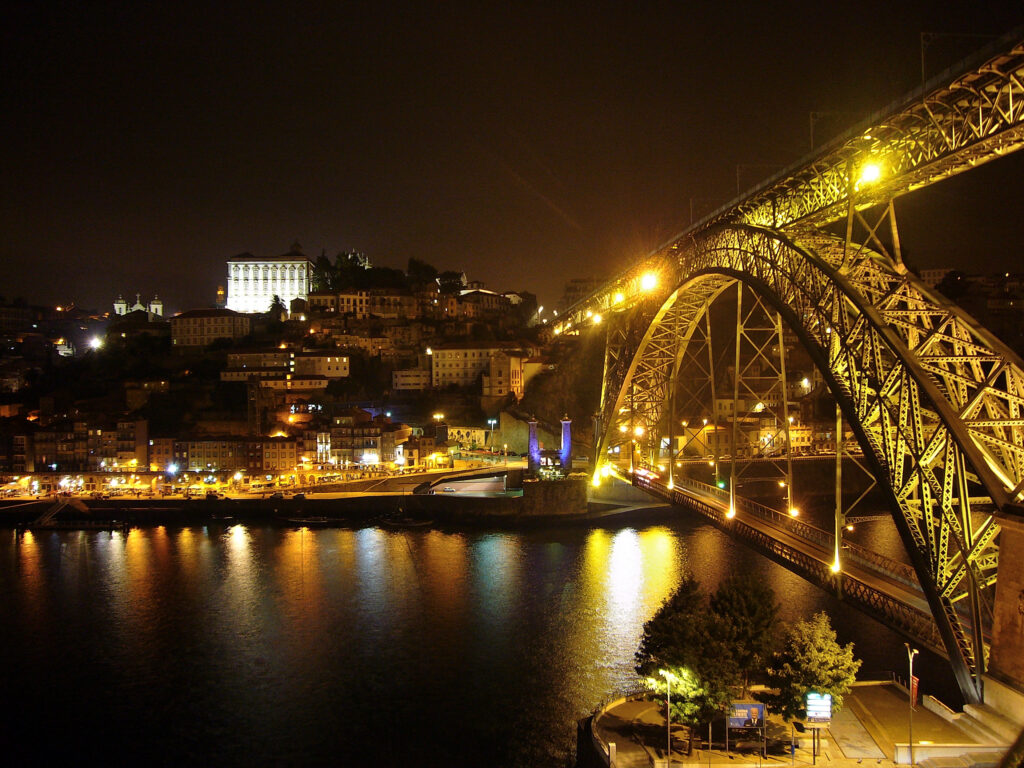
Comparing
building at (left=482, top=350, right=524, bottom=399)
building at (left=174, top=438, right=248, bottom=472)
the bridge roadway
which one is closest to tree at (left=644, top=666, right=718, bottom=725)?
the bridge roadway

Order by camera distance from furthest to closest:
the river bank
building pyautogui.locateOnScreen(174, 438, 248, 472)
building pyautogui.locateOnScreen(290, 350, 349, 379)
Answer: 1. building pyautogui.locateOnScreen(290, 350, 349, 379)
2. building pyautogui.locateOnScreen(174, 438, 248, 472)
3. the river bank

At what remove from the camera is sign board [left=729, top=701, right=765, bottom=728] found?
7.29m

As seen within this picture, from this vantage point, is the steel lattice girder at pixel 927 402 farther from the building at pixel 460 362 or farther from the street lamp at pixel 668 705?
the building at pixel 460 362

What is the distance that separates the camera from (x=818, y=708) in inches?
267

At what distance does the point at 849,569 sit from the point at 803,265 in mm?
3605

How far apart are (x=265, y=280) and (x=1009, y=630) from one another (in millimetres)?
51245

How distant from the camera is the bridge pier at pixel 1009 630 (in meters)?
5.34

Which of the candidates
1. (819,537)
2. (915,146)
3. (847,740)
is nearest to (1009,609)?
(847,740)

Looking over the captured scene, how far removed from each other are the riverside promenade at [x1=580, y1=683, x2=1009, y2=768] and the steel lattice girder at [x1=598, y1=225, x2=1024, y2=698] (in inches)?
22.1

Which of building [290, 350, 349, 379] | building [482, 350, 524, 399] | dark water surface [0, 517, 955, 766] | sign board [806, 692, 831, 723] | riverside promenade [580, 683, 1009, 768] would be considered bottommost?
dark water surface [0, 517, 955, 766]

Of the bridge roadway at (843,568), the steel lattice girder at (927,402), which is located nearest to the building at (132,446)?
the bridge roadway at (843,568)

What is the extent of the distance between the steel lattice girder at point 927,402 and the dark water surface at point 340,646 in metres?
4.99

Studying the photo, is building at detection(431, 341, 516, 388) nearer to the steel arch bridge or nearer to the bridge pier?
the steel arch bridge

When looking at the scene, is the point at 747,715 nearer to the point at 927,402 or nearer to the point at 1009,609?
the point at 1009,609
